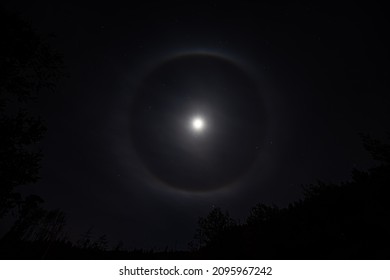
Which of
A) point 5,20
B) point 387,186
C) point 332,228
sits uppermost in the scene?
point 5,20

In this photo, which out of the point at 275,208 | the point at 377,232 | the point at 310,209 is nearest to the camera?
the point at 377,232

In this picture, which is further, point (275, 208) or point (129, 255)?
point (275, 208)

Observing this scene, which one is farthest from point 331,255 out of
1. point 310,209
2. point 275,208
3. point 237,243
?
point 275,208

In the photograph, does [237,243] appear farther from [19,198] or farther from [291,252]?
[19,198]

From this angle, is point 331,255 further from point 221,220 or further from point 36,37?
point 221,220

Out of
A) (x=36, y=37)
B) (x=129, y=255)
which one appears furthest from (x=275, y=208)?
(x=36, y=37)

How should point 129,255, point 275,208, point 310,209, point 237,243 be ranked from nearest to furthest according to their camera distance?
1. point 310,209
2. point 237,243
3. point 129,255
4. point 275,208

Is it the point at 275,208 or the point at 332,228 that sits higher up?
the point at 275,208
